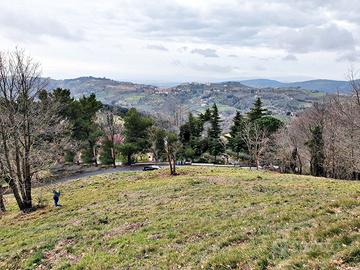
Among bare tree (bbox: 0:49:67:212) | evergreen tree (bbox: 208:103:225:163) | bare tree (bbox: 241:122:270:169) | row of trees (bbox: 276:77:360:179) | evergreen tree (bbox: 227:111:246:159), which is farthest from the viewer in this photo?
evergreen tree (bbox: 208:103:225:163)

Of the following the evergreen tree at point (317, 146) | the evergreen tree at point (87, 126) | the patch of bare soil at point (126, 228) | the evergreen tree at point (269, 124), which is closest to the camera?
the patch of bare soil at point (126, 228)

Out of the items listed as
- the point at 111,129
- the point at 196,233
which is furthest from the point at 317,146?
the point at 196,233

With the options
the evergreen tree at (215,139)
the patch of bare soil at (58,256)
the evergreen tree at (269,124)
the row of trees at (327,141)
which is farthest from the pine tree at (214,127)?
the patch of bare soil at (58,256)

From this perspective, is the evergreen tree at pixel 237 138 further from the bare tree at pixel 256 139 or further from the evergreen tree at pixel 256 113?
the bare tree at pixel 256 139

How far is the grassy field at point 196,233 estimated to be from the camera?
923 centimetres

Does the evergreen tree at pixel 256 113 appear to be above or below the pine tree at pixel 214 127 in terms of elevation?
above

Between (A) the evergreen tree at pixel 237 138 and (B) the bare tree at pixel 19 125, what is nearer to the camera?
(B) the bare tree at pixel 19 125

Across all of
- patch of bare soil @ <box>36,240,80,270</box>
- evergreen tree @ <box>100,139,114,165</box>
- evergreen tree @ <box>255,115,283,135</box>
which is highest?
patch of bare soil @ <box>36,240,80,270</box>

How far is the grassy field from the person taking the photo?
9.23 meters

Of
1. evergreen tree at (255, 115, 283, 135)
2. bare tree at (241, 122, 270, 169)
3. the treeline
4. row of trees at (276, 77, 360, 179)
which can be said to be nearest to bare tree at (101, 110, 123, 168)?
the treeline

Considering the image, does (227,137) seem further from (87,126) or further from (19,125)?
(19,125)

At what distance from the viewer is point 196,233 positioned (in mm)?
14047

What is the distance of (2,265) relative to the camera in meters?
14.8

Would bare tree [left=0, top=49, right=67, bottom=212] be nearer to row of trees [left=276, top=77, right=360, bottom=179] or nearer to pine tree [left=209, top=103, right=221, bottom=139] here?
row of trees [left=276, top=77, right=360, bottom=179]
